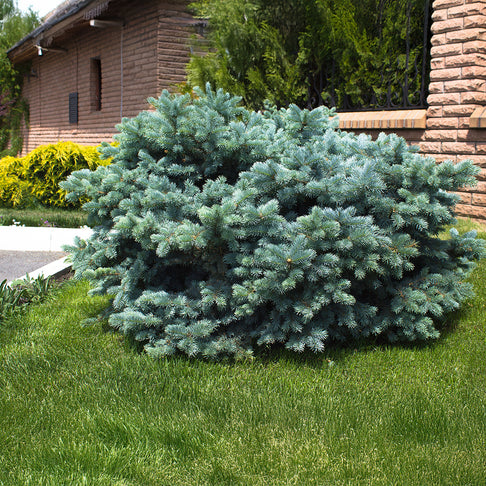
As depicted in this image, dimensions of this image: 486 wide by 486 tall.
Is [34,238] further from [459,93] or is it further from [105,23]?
[105,23]

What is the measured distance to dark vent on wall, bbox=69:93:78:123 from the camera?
1602 cm

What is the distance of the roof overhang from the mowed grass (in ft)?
33.9

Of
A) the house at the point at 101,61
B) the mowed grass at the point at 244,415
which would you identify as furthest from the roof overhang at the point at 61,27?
the mowed grass at the point at 244,415

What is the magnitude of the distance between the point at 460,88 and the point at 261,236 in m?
4.56

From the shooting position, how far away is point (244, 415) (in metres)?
2.58

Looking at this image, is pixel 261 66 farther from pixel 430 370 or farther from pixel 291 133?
pixel 430 370

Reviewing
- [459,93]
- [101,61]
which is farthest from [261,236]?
[101,61]

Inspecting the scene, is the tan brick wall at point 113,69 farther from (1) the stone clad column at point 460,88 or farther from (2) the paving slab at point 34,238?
(1) the stone clad column at point 460,88

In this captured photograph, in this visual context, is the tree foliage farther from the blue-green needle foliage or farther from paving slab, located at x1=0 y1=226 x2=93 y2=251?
the blue-green needle foliage

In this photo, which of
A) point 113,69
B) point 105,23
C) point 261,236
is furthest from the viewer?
point 113,69

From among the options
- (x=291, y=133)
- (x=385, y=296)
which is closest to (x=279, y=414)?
(x=385, y=296)

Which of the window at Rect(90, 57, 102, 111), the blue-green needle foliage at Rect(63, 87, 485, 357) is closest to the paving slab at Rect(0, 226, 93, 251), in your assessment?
the blue-green needle foliage at Rect(63, 87, 485, 357)

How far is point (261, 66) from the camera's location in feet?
27.9

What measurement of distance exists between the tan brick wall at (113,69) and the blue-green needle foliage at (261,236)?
8.17m
